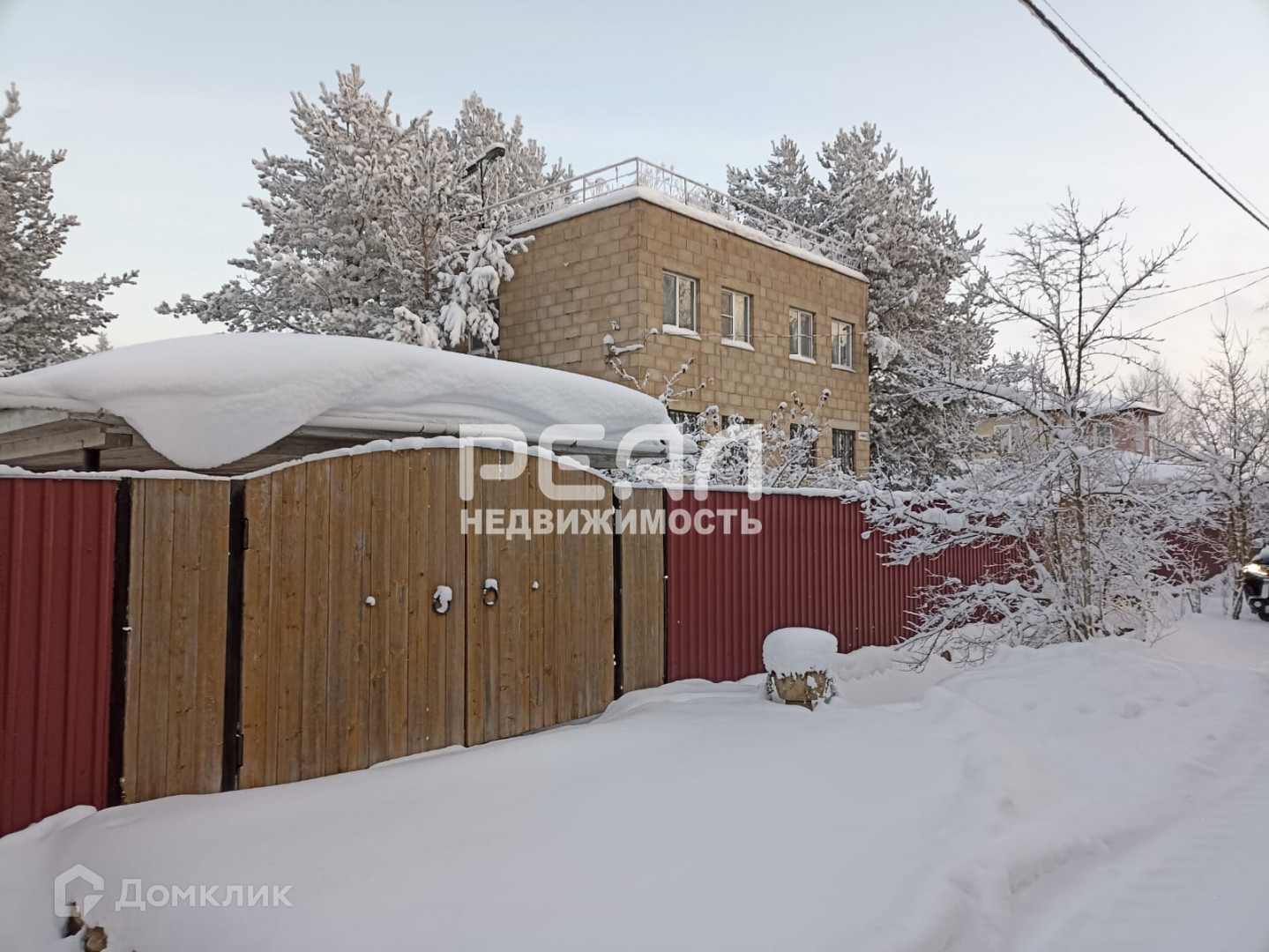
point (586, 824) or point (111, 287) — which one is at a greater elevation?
point (111, 287)

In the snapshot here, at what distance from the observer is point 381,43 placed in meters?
10.1

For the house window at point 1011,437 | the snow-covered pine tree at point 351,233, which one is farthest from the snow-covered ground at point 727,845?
the snow-covered pine tree at point 351,233

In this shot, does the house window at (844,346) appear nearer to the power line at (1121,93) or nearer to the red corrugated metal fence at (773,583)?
the power line at (1121,93)

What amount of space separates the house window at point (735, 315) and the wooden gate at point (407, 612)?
10.4 metres

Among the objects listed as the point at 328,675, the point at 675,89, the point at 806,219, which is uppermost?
the point at 806,219

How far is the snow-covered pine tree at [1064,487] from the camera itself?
777 cm

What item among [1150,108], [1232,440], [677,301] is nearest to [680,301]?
[677,301]

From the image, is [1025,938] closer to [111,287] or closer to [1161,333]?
[1161,333]

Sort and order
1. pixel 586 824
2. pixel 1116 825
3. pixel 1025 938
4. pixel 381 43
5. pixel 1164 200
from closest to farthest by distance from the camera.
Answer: pixel 1025 938, pixel 586 824, pixel 1116 825, pixel 1164 200, pixel 381 43

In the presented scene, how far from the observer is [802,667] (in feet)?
19.3

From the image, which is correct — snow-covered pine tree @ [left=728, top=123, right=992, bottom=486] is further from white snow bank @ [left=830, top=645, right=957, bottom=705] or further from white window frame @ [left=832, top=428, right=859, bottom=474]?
white snow bank @ [left=830, top=645, right=957, bottom=705]

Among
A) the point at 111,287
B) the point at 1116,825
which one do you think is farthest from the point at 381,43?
the point at 111,287

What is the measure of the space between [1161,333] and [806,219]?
67.8ft

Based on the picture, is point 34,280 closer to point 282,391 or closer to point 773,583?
point 282,391
